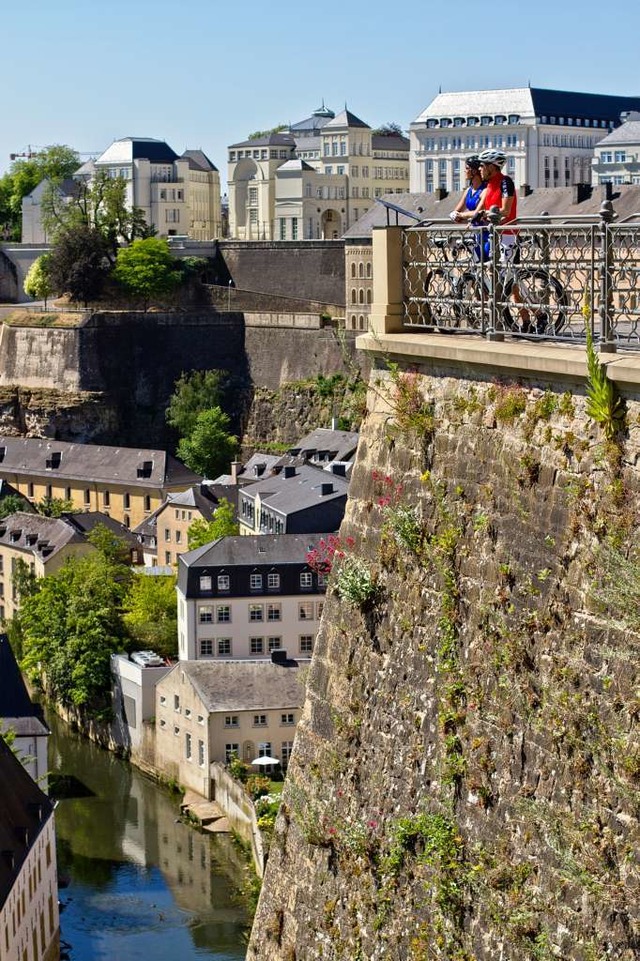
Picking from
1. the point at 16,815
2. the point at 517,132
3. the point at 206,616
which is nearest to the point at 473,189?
the point at 16,815

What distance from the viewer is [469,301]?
773cm

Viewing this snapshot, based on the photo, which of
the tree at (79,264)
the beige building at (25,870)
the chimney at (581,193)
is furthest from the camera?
the tree at (79,264)

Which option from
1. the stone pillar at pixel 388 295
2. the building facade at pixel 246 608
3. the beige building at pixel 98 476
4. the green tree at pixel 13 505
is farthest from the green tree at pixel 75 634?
the stone pillar at pixel 388 295

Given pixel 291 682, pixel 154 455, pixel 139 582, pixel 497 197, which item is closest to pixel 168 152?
pixel 154 455

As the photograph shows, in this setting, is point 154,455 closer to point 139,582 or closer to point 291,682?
point 139,582

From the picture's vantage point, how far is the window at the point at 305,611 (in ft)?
138

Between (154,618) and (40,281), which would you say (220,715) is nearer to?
(154,618)

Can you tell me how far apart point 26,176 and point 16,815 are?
243 feet

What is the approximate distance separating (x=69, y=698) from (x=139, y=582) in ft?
19.1

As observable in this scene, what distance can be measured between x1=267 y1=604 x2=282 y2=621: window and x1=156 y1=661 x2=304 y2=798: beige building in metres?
2.90

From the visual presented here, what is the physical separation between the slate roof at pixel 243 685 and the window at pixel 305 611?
2.96m

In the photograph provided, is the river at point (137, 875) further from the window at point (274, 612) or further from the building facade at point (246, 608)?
Answer: the window at point (274, 612)

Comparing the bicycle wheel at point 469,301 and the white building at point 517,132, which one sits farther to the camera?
the white building at point 517,132

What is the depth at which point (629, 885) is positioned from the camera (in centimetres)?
601
